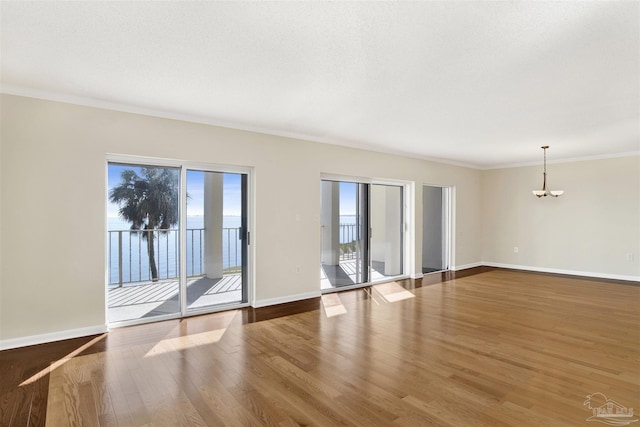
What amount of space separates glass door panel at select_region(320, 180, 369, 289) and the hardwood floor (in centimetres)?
125

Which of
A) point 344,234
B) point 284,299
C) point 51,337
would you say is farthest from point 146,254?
point 344,234

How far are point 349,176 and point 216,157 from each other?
2.35 meters

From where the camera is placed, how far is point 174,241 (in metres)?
4.28

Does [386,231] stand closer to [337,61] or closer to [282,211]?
[282,211]

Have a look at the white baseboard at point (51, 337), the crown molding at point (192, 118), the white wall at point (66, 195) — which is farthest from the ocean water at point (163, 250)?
the crown molding at point (192, 118)

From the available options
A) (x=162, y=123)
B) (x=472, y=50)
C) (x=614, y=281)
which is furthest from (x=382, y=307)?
(x=614, y=281)

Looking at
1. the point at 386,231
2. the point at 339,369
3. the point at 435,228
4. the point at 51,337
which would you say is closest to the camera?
the point at 339,369

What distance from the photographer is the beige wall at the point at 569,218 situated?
6633 mm

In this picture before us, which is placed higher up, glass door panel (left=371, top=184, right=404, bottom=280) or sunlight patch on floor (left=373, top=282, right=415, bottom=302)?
glass door panel (left=371, top=184, right=404, bottom=280)

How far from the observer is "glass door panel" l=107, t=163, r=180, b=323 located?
3969mm

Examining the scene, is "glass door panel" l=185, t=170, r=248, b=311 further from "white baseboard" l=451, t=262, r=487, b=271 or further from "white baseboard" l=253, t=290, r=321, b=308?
"white baseboard" l=451, t=262, r=487, b=271

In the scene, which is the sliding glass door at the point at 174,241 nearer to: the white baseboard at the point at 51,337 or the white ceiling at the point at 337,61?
the white baseboard at the point at 51,337

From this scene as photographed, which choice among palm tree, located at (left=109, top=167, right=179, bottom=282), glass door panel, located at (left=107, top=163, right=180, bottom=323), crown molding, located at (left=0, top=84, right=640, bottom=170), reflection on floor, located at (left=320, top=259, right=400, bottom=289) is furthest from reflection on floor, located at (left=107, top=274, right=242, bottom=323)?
crown molding, located at (left=0, top=84, right=640, bottom=170)

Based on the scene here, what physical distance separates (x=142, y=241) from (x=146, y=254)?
0.17m
